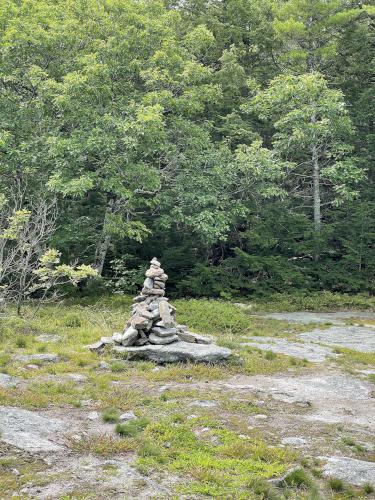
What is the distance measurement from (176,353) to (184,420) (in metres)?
2.72

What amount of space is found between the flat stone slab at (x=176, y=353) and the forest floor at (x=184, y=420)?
0.76 ft

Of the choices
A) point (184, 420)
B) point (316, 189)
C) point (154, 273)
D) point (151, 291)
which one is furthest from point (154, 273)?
point (316, 189)

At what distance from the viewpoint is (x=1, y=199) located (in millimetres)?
11500

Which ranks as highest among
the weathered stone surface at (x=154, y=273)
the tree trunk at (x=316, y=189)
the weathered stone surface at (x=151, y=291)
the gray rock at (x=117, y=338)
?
the tree trunk at (x=316, y=189)

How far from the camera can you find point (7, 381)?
24.0 ft

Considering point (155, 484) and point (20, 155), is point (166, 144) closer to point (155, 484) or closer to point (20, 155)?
point (20, 155)

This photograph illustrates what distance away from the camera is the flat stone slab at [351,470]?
483 centimetres

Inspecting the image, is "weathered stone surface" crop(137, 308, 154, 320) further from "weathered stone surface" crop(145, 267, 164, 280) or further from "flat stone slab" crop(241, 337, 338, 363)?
"flat stone slab" crop(241, 337, 338, 363)

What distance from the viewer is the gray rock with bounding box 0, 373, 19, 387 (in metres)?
7.14

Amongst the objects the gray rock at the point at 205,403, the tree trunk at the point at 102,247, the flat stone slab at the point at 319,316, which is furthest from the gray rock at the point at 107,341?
the tree trunk at the point at 102,247

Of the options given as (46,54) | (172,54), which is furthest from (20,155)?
(172,54)

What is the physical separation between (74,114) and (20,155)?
1.93m

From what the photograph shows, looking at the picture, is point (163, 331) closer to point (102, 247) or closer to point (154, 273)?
point (154, 273)

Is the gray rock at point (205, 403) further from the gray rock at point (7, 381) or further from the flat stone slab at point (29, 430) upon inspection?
the gray rock at point (7, 381)
